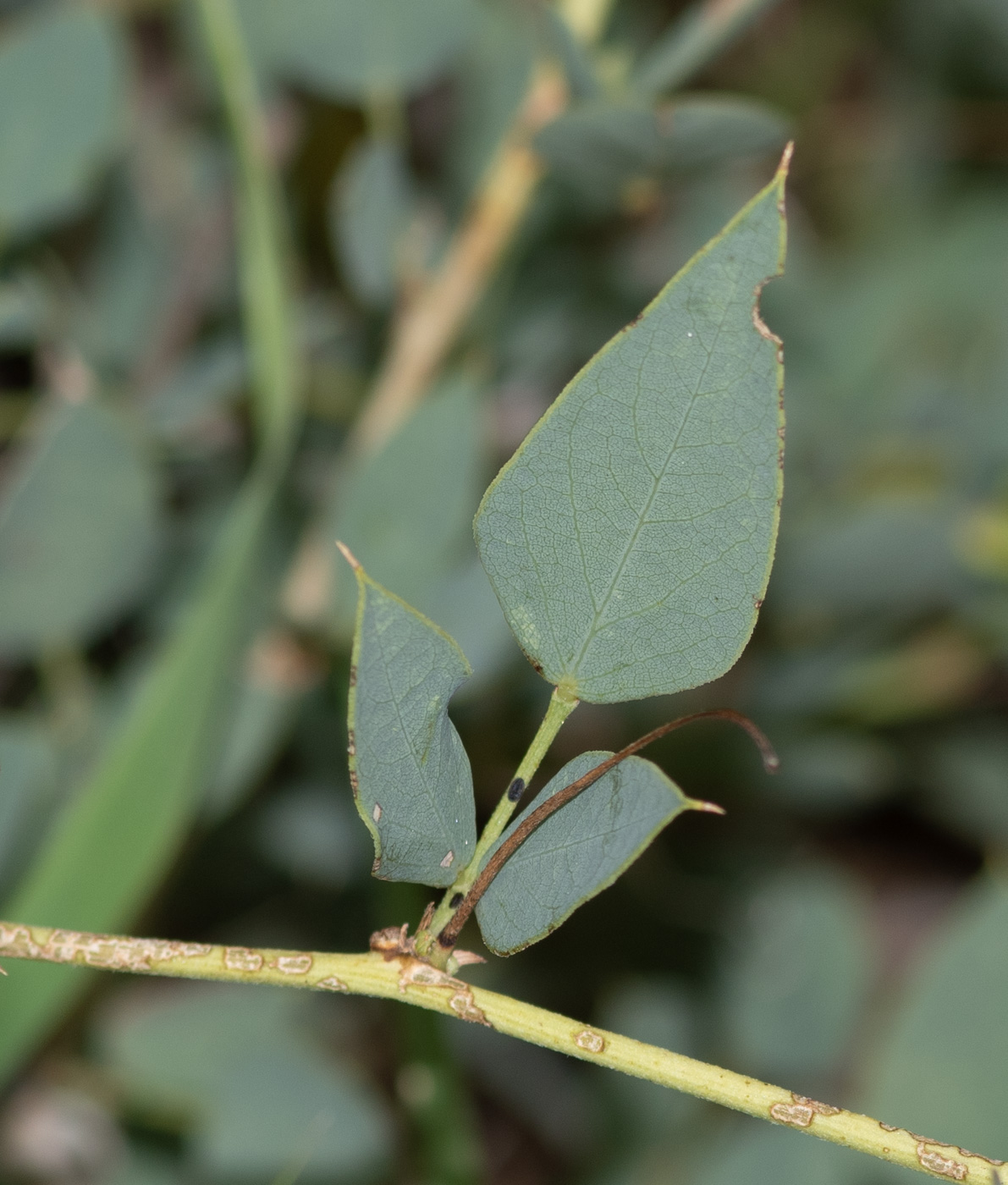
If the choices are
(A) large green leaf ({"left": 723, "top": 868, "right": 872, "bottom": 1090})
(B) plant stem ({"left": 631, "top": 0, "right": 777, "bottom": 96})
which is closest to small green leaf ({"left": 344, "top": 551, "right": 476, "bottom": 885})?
(B) plant stem ({"left": 631, "top": 0, "right": 777, "bottom": 96})

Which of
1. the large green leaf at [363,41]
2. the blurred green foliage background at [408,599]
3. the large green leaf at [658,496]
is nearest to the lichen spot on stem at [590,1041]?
the large green leaf at [658,496]

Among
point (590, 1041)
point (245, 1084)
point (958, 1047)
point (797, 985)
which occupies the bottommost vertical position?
point (797, 985)

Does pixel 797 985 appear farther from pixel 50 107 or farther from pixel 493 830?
pixel 50 107

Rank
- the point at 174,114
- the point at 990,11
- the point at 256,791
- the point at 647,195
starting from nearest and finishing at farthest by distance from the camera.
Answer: the point at 647,195, the point at 256,791, the point at 174,114, the point at 990,11

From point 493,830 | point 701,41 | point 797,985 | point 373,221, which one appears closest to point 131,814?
point 493,830

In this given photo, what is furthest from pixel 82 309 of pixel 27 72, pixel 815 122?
pixel 815 122

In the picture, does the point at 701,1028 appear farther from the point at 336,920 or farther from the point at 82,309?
the point at 82,309

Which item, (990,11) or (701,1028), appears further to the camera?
(990,11)
